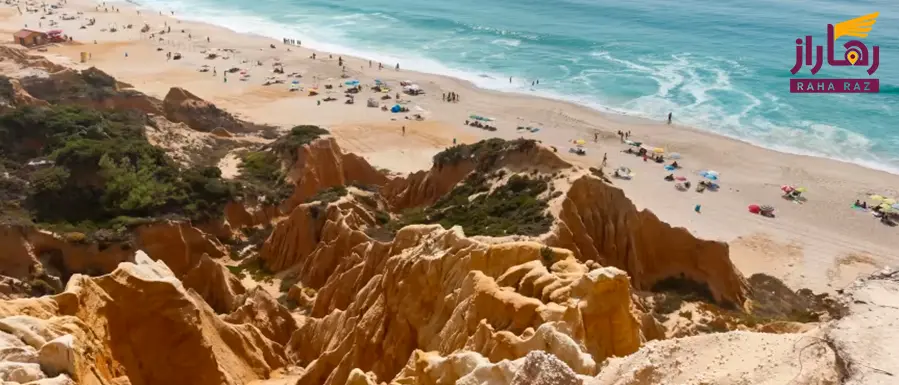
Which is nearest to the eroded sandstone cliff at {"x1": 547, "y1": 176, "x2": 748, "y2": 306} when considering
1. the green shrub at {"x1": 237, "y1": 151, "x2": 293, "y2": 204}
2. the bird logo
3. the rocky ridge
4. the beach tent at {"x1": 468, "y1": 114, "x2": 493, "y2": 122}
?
the rocky ridge

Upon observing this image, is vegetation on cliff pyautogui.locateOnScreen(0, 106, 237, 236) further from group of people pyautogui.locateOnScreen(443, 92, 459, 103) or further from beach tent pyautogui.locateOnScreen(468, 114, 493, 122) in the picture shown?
group of people pyautogui.locateOnScreen(443, 92, 459, 103)

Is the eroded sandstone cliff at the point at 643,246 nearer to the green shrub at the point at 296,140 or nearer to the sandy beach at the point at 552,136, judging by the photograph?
the sandy beach at the point at 552,136

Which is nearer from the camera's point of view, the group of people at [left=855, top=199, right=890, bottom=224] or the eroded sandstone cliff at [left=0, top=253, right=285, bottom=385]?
the eroded sandstone cliff at [left=0, top=253, right=285, bottom=385]

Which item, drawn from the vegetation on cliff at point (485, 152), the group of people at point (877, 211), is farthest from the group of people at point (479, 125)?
the group of people at point (877, 211)

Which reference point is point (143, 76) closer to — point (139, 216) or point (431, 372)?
point (139, 216)

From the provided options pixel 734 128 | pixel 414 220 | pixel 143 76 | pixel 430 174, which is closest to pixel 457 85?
pixel 734 128
